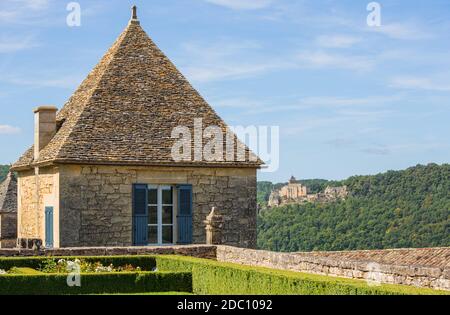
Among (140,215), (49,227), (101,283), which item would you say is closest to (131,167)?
(140,215)

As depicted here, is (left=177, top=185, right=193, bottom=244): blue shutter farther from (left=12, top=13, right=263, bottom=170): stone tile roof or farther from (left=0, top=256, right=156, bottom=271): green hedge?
(left=0, top=256, right=156, bottom=271): green hedge

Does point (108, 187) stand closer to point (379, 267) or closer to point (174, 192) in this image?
point (174, 192)

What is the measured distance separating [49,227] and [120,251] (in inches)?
134

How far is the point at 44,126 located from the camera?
2750 cm

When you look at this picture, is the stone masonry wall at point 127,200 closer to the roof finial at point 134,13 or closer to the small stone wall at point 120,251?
the small stone wall at point 120,251

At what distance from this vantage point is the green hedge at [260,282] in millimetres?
14758

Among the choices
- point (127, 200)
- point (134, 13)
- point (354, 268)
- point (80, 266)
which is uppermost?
point (134, 13)

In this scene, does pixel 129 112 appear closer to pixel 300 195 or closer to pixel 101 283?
pixel 101 283

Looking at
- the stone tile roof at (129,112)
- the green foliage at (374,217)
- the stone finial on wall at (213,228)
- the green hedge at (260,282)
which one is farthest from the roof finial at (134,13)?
the green foliage at (374,217)

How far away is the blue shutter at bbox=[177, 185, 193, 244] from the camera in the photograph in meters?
26.5

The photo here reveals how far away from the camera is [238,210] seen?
2748 cm
